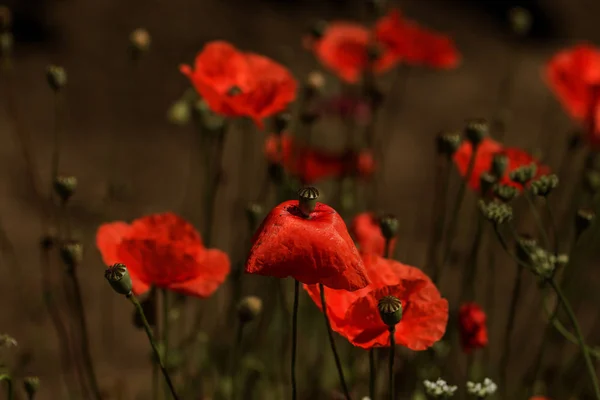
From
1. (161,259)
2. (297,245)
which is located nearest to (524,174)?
(297,245)

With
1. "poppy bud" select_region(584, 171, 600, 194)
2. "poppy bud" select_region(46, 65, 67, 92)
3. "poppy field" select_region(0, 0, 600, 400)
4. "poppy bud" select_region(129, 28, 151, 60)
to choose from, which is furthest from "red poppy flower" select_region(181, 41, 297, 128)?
"poppy bud" select_region(584, 171, 600, 194)

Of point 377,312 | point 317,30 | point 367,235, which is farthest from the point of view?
point 317,30

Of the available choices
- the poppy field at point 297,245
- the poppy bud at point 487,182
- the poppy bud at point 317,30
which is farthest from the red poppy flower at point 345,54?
the poppy bud at point 487,182

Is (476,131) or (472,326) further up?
(476,131)

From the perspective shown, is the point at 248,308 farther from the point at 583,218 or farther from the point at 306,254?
the point at 583,218

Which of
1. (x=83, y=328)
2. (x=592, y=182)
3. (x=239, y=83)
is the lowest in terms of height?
(x=83, y=328)

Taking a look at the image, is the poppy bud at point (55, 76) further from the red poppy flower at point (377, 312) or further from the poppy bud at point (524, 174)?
the poppy bud at point (524, 174)

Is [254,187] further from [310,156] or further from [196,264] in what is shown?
[196,264]
